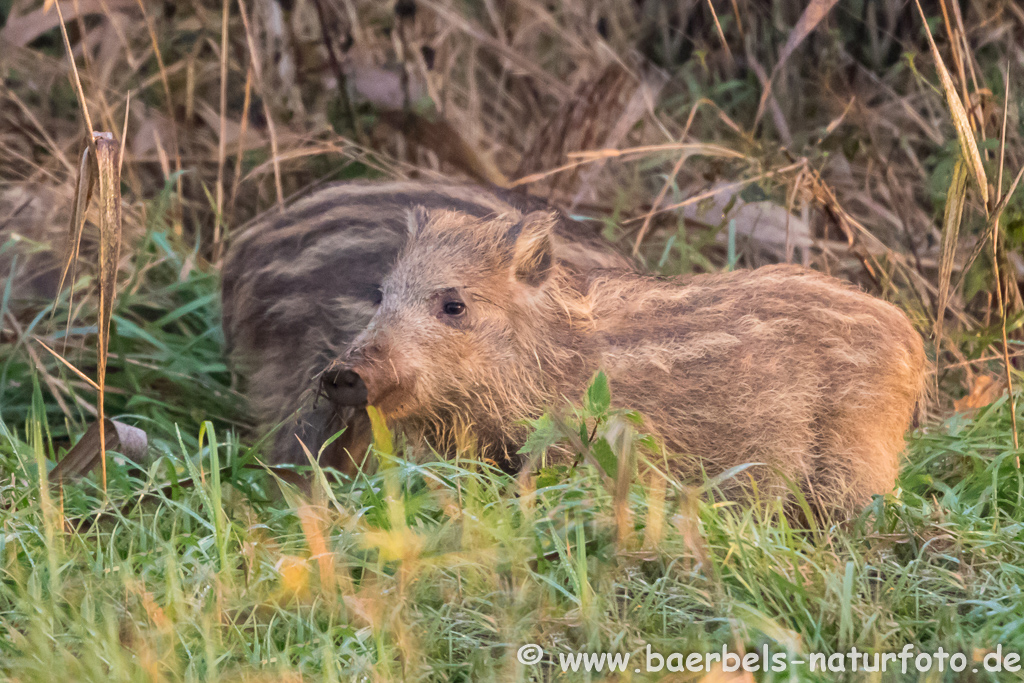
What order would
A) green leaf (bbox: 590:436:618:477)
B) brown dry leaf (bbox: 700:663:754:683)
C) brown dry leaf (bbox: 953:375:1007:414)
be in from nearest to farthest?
brown dry leaf (bbox: 700:663:754:683), green leaf (bbox: 590:436:618:477), brown dry leaf (bbox: 953:375:1007:414)

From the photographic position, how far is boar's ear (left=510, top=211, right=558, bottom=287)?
283 cm

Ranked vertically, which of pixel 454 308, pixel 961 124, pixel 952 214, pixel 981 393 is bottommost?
pixel 981 393

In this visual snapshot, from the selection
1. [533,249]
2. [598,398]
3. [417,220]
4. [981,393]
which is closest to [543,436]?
[598,398]

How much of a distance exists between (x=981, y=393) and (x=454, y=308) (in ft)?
6.10

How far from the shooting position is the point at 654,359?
8.95 feet

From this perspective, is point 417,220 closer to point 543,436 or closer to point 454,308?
point 454,308

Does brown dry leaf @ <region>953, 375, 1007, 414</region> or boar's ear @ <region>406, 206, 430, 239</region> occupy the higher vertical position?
boar's ear @ <region>406, 206, 430, 239</region>

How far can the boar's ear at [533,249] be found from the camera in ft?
9.29

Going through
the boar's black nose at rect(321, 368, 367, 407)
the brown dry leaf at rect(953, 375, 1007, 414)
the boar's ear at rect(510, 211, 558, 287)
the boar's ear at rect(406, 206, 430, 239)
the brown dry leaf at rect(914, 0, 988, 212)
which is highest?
the brown dry leaf at rect(914, 0, 988, 212)

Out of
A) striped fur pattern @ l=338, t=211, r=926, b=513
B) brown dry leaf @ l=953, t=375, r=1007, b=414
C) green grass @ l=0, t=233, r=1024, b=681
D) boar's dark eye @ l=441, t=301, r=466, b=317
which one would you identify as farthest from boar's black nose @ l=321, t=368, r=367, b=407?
brown dry leaf @ l=953, t=375, r=1007, b=414

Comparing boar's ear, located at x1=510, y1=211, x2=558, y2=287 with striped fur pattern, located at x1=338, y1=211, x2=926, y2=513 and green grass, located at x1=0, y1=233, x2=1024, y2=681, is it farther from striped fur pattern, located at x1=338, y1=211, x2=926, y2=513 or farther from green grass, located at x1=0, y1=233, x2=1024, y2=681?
green grass, located at x1=0, y1=233, x2=1024, y2=681

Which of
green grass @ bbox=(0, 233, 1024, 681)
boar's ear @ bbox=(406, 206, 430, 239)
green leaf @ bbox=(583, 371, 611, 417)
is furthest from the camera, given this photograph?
boar's ear @ bbox=(406, 206, 430, 239)

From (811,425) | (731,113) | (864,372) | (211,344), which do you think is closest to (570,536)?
(811,425)

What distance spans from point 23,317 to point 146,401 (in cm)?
74
